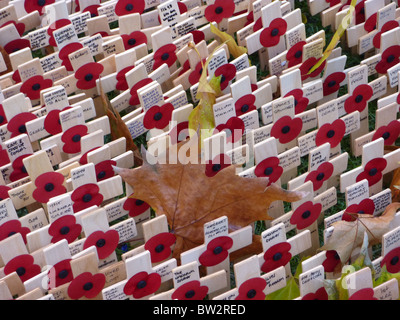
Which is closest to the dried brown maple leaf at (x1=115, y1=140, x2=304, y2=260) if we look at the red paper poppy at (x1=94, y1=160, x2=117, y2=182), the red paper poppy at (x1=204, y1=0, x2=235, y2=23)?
the red paper poppy at (x1=94, y1=160, x2=117, y2=182)

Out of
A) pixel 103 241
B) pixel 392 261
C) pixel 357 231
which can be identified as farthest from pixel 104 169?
pixel 392 261

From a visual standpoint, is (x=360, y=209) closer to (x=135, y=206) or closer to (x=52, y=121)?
(x=135, y=206)

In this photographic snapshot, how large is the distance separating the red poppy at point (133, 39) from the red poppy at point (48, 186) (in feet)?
1.84

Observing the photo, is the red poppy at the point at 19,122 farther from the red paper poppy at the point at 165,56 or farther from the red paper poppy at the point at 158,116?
the red paper poppy at the point at 165,56

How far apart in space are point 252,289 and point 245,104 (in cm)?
54

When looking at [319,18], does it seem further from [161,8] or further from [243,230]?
[243,230]

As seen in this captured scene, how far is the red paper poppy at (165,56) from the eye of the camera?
2.32 metres

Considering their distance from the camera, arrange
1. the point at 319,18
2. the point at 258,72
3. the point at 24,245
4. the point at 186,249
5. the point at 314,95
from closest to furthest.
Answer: the point at 24,245, the point at 186,249, the point at 314,95, the point at 258,72, the point at 319,18

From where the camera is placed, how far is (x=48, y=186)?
2029 millimetres

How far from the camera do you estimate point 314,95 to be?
91.0 inches

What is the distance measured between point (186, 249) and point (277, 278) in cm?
25

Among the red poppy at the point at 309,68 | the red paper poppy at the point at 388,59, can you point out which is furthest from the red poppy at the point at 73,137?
the red paper poppy at the point at 388,59

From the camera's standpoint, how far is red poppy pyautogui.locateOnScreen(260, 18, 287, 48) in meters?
2.39

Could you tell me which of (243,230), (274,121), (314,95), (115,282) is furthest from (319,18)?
(115,282)
